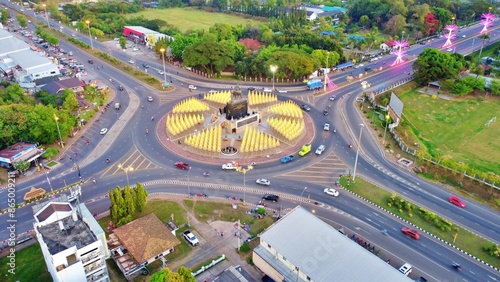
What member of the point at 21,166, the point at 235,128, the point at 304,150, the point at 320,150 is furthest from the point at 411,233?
the point at 21,166

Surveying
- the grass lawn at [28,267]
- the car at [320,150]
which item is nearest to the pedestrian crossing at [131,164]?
the grass lawn at [28,267]

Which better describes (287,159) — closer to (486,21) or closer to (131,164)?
(131,164)

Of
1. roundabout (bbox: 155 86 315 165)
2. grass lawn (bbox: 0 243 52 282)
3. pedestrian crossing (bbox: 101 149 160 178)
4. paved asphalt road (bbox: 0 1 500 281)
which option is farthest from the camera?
roundabout (bbox: 155 86 315 165)

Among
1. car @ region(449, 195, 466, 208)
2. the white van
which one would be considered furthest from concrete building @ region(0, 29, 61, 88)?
car @ region(449, 195, 466, 208)

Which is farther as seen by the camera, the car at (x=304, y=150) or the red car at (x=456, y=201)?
the car at (x=304, y=150)

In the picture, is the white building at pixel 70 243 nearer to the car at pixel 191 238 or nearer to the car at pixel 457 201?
the car at pixel 191 238

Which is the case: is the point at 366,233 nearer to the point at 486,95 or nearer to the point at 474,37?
the point at 486,95

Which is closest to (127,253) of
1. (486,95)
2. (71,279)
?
(71,279)

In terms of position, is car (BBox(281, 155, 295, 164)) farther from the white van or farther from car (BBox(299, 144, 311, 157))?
the white van
